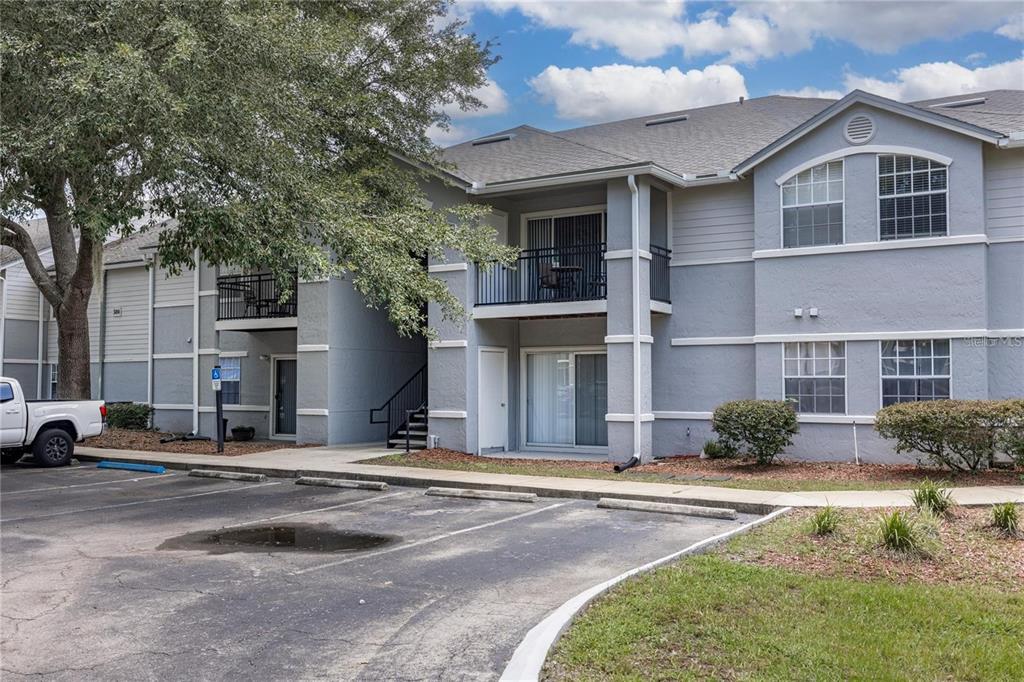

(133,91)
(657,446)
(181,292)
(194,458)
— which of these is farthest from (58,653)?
(181,292)

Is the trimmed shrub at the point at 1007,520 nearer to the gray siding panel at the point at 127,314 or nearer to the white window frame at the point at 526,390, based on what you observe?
the white window frame at the point at 526,390

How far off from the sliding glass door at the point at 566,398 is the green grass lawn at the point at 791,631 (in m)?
10.9

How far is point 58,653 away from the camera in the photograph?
5586 mm

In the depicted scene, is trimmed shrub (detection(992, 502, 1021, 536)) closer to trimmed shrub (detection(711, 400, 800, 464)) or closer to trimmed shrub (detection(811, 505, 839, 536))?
trimmed shrub (detection(811, 505, 839, 536))

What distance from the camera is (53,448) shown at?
1677 cm

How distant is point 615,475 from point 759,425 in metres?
2.69

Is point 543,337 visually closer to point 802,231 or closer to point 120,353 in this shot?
point 802,231

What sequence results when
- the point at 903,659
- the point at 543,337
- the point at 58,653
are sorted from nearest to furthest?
the point at 903,659
the point at 58,653
the point at 543,337

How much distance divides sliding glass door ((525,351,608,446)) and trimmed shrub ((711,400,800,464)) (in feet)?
11.1

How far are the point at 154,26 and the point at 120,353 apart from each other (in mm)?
16722

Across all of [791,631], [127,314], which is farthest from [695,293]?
[127,314]

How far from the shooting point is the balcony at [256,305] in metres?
20.5

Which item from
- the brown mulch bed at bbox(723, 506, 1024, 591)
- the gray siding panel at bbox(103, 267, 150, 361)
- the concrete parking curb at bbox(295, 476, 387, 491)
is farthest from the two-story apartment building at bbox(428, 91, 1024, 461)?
the gray siding panel at bbox(103, 267, 150, 361)

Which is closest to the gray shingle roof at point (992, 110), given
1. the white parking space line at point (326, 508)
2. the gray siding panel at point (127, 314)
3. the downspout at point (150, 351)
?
the white parking space line at point (326, 508)
